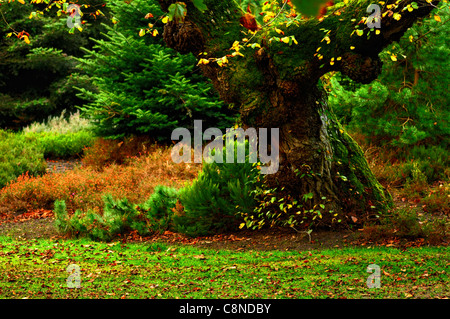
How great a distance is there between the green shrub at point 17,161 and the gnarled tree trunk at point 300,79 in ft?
20.9

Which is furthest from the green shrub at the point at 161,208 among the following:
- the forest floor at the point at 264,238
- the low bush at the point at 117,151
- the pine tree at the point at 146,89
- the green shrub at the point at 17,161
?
the green shrub at the point at 17,161

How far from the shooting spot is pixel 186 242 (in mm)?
7195

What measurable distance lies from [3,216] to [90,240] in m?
2.91

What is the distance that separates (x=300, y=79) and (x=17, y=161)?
321 inches

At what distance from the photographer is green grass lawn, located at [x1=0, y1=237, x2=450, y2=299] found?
4.37m

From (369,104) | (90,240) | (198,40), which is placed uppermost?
(198,40)

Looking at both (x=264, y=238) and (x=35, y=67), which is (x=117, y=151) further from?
(x=35, y=67)

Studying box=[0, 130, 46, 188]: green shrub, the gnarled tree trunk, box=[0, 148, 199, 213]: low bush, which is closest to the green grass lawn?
the gnarled tree trunk

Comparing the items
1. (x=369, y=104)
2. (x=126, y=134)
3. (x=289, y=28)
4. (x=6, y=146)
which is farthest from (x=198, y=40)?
(x=6, y=146)

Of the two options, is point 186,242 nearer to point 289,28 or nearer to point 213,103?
point 289,28

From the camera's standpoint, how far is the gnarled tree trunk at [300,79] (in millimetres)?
5930

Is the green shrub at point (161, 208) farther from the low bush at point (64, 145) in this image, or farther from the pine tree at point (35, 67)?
the pine tree at point (35, 67)

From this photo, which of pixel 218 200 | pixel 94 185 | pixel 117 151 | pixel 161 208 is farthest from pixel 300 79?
pixel 117 151
